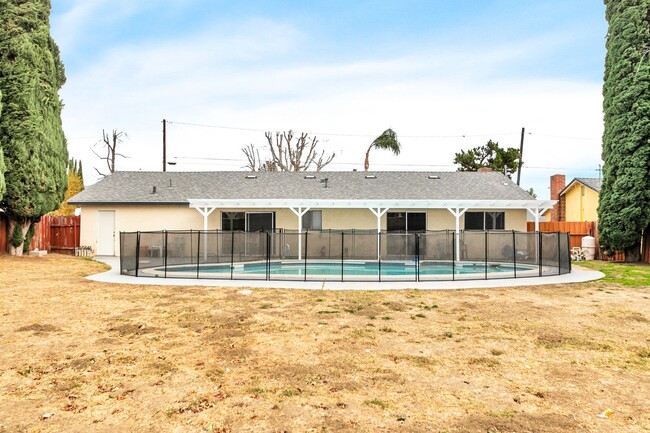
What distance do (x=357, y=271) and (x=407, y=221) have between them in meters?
7.92

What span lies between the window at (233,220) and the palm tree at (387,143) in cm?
1629

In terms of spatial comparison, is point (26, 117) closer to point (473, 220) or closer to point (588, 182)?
point (473, 220)

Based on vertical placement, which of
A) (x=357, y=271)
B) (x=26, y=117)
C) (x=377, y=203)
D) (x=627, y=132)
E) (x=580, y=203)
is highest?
(x=26, y=117)

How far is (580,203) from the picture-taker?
2908cm

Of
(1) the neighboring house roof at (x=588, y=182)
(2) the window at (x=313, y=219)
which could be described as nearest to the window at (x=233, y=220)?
(2) the window at (x=313, y=219)

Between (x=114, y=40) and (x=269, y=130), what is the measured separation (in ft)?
69.6

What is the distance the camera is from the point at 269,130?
38625mm

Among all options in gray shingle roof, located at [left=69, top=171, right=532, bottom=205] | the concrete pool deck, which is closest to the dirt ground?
the concrete pool deck

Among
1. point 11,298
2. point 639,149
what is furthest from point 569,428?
point 639,149

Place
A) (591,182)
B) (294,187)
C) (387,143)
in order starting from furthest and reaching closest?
(387,143) → (591,182) → (294,187)

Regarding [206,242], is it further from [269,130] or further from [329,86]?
[269,130]

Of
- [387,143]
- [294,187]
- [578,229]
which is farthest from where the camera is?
[387,143]

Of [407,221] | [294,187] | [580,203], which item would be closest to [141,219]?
[294,187]

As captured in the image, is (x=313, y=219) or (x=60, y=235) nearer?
(x=313, y=219)
